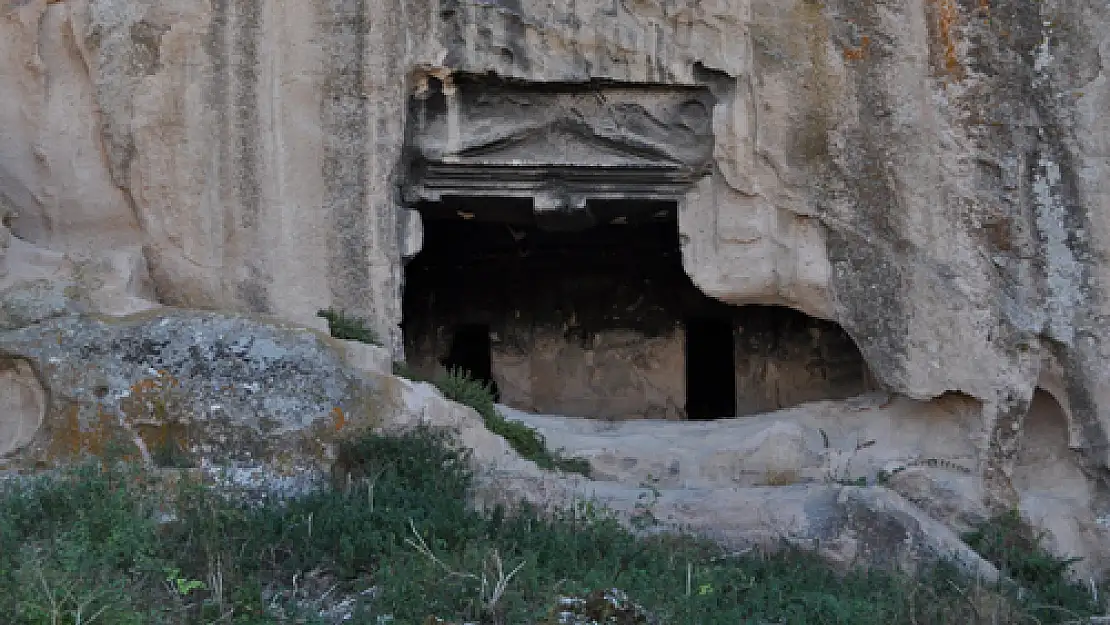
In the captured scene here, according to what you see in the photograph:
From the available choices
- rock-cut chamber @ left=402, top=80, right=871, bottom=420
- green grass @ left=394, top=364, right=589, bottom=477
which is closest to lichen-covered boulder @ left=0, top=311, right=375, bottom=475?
green grass @ left=394, top=364, right=589, bottom=477

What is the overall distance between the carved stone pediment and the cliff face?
0.23 metres

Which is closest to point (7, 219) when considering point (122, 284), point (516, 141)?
point (122, 284)

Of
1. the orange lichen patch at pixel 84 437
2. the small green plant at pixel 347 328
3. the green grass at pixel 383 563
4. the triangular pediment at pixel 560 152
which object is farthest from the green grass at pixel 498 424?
the orange lichen patch at pixel 84 437

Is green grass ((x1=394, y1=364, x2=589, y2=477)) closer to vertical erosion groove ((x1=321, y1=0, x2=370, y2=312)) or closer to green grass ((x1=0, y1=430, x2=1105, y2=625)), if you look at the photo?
vertical erosion groove ((x1=321, y1=0, x2=370, y2=312))

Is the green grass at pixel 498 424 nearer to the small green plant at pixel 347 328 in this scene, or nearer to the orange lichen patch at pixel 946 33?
the small green plant at pixel 347 328

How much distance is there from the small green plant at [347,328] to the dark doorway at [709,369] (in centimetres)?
335

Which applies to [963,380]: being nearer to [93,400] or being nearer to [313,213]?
[313,213]

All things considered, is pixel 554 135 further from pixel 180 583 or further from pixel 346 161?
pixel 180 583

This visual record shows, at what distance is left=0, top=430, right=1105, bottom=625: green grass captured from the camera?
14.9ft

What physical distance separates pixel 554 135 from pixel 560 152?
0.34 feet

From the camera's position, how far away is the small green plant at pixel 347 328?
7016 mm

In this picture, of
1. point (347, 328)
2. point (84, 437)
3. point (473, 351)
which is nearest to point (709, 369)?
point (473, 351)

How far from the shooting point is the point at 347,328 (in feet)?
23.1

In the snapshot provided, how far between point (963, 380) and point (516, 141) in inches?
110
